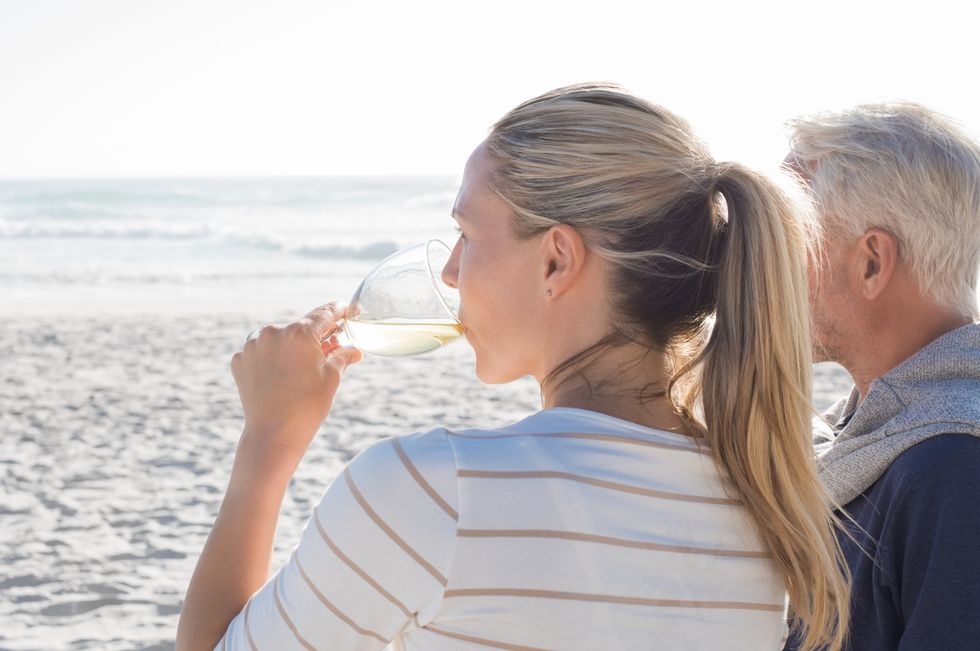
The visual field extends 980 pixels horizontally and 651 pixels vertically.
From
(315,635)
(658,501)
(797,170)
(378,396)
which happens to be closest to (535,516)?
(658,501)

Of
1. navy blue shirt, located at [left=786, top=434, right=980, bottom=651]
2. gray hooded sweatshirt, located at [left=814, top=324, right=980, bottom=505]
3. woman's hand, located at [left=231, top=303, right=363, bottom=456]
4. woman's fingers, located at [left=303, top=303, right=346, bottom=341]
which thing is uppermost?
woman's fingers, located at [left=303, top=303, right=346, bottom=341]

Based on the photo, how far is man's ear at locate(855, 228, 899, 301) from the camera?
203 centimetres

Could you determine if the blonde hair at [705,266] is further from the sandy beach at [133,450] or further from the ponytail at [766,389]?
the sandy beach at [133,450]

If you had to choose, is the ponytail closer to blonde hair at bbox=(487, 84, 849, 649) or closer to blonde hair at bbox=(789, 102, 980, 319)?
blonde hair at bbox=(487, 84, 849, 649)

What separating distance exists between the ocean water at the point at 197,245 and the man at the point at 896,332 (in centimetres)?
544

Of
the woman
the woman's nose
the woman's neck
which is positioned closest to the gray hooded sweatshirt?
the woman

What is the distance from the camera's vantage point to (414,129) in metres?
81.5

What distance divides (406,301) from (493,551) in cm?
70

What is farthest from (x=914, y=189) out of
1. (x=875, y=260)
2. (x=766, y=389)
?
(x=766, y=389)

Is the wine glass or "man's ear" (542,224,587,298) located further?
the wine glass

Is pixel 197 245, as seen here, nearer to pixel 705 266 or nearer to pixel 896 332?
pixel 896 332

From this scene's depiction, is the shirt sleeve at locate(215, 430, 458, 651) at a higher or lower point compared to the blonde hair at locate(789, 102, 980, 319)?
lower

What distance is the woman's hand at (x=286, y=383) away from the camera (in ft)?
4.98

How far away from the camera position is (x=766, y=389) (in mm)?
1396
